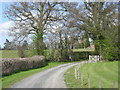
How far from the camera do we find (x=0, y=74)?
8.51m

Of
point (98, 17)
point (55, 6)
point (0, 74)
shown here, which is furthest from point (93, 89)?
point (55, 6)

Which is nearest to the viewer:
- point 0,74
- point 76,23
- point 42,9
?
point 0,74

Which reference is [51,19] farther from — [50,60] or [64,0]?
[50,60]

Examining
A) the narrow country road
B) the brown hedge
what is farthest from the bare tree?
the narrow country road

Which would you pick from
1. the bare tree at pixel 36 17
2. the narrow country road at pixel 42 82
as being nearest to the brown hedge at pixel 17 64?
the bare tree at pixel 36 17

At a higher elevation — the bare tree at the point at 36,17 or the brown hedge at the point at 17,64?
the bare tree at the point at 36,17

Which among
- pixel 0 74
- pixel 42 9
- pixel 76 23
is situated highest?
pixel 42 9

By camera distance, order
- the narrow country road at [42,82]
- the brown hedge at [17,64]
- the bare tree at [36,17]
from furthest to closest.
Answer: the bare tree at [36,17]
the brown hedge at [17,64]
the narrow country road at [42,82]

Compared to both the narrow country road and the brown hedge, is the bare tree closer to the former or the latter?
the brown hedge

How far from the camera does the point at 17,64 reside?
11.2m

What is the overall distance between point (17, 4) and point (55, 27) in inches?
175

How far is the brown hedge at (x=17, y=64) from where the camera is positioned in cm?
956

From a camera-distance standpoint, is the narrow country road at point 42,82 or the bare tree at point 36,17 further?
the bare tree at point 36,17

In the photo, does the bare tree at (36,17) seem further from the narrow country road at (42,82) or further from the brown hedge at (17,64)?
the narrow country road at (42,82)
